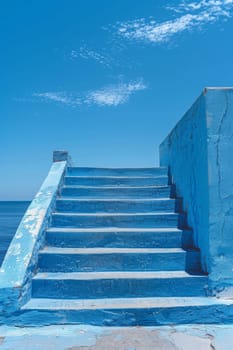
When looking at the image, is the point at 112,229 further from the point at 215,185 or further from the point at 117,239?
the point at 215,185

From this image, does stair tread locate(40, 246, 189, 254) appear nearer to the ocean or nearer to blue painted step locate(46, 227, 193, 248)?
blue painted step locate(46, 227, 193, 248)

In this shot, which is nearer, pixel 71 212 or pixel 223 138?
pixel 223 138

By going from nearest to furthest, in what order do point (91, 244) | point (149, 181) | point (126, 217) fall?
point (91, 244) → point (126, 217) → point (149, 181)

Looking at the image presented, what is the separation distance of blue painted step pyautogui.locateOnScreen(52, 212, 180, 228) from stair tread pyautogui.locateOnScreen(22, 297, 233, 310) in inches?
42.5

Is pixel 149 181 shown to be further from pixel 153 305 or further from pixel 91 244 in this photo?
pixel 153 305

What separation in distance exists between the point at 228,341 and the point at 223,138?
177cm

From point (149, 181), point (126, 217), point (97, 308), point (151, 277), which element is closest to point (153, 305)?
point (151, 277)

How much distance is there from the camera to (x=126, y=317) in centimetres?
254

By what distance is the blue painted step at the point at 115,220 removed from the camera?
369cm

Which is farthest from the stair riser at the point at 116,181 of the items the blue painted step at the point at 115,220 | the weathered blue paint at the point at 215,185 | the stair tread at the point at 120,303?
the stair tread at the point at 120,303

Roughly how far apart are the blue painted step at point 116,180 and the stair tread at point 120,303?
2180 mm

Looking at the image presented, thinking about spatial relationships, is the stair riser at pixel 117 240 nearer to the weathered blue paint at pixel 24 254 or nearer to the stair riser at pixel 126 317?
the weathered blue paint at pixel 24 254

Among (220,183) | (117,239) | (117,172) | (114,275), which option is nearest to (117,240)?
(117,239)

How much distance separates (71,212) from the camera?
12.9 ft
